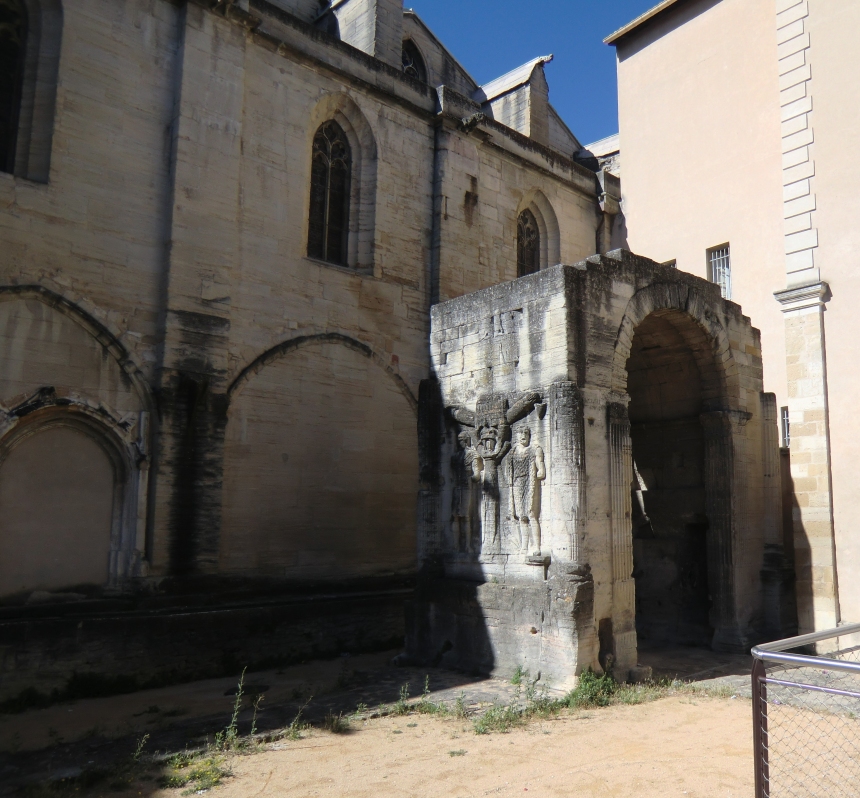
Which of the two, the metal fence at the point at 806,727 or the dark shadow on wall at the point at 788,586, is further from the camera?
the dark shadow on wall at the point at 788,586

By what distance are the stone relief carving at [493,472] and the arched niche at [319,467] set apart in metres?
2.57

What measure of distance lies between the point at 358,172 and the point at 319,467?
463 centimetres

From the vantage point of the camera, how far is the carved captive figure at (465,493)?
8.63 m

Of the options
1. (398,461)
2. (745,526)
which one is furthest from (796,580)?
(398,461)

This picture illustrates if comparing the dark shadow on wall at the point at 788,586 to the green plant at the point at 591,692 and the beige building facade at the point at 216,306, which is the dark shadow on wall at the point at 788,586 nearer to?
the green plant at the point at 591,692

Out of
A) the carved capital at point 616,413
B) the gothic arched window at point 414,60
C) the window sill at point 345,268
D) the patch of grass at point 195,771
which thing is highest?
the gothic arched window at point 414,60

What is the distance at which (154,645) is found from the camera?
338 inches

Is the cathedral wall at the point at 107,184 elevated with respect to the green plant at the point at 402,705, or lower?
elevated

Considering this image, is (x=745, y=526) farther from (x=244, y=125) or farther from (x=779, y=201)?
(x=244, y=125)

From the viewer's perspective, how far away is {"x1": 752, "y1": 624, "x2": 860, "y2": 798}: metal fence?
11.4 feet

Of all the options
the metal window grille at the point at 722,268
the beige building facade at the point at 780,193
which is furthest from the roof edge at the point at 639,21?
the metal window grille at the point at 722,268

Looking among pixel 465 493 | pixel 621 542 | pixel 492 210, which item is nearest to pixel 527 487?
pixel 465 493

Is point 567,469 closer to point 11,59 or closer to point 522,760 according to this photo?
point 522,760

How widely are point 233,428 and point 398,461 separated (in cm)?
278
